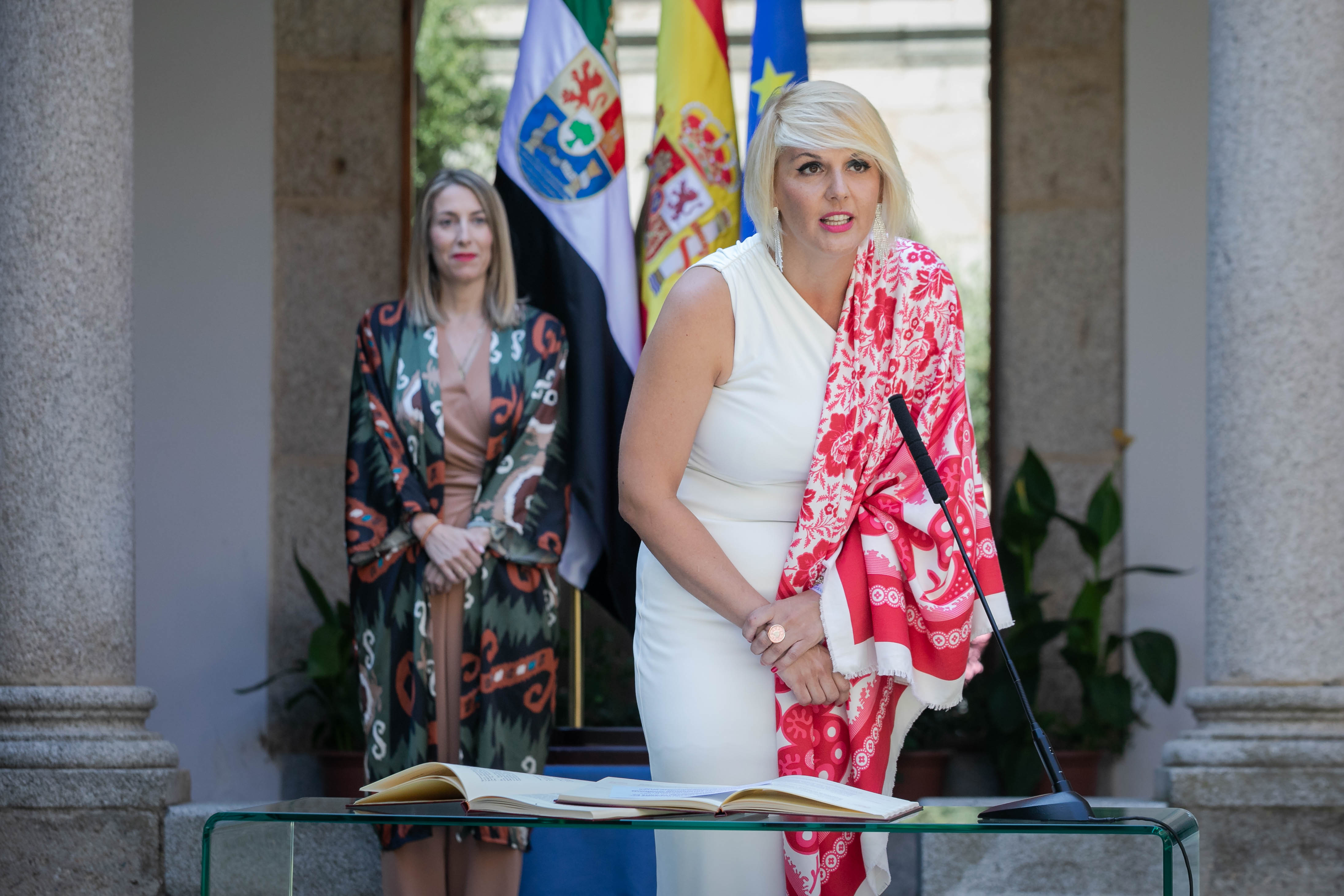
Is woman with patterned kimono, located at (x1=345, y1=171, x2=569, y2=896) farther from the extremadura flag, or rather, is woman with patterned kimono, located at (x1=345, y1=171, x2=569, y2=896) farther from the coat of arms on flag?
the coat of arms on flag

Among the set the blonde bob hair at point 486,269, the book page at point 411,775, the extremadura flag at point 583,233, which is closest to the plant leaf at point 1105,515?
the extremadura flag at point 583,233

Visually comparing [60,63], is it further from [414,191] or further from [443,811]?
[443,811]

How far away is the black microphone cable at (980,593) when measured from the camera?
1599 mm

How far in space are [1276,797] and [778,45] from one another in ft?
8.66

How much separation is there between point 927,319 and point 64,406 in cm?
261

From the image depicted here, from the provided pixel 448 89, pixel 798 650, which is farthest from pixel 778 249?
pixel 448 89

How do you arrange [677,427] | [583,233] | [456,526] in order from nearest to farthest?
[677,427], [456,526], [583,233]

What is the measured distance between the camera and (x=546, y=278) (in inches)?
176

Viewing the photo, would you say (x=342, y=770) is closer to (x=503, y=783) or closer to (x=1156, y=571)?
(x=1156, y=571)

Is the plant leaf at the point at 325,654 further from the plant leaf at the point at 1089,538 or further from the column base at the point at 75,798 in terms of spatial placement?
the plant leaf at the point at 1089,538

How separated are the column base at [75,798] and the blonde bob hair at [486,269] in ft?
4.45

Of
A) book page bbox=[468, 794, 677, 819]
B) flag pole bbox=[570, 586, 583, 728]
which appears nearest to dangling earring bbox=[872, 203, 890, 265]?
book page bbox=[468, 794, 677, 819]

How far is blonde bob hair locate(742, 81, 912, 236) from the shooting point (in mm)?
2238

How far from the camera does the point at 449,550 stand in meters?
3.59
